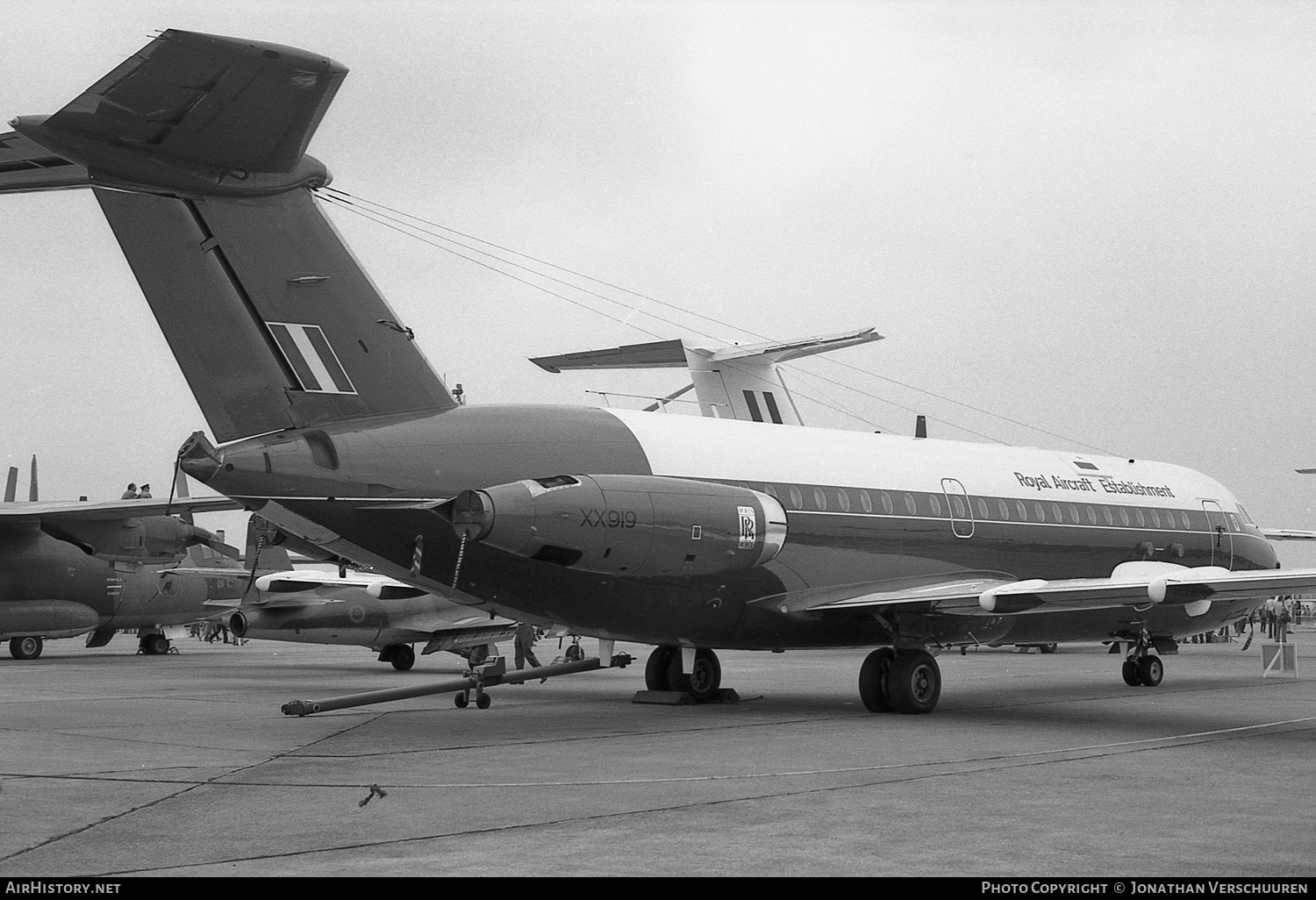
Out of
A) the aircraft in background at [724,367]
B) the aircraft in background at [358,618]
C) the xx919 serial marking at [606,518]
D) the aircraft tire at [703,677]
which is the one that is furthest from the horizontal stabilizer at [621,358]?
the xx919 serial marking at [606,518]

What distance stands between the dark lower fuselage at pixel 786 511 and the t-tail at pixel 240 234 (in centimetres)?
56

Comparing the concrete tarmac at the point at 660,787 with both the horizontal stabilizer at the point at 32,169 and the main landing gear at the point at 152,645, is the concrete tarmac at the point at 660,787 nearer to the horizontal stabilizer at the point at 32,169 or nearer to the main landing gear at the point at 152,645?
the horizontal stabilizer at the point at 32,169

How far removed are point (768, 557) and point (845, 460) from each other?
2954 millimetres

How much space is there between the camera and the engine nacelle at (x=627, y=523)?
42.0 feet

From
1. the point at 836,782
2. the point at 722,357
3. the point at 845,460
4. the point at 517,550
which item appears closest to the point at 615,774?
the point at 836,782

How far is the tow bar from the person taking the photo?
1373 cm

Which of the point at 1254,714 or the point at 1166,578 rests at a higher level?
the point at 1166,578

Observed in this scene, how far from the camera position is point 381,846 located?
7.59 metres

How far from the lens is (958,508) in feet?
61.4

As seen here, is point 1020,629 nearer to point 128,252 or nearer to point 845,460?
point 845,460

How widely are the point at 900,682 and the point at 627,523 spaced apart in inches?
189

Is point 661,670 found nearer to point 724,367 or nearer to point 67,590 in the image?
point 724,367

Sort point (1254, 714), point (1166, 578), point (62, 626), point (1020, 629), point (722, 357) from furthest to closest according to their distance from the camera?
point (62, 626) < point (722, 357) < point (1020, 629) < point (1254, 714) < point (1166, 578)

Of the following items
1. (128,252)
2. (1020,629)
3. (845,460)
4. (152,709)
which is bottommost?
(152,709)
